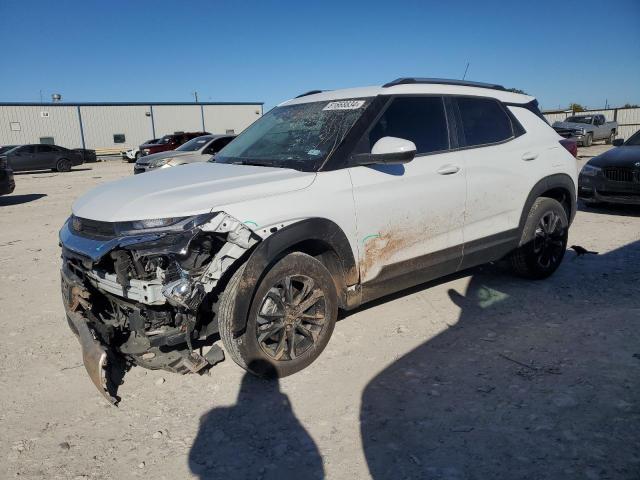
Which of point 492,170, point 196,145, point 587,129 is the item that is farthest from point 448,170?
point 587,129

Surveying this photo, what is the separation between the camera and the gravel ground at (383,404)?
248 cm

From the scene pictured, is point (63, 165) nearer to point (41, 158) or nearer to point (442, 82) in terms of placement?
point (41, 158)

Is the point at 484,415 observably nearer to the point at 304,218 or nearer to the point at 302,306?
the point at 302,306

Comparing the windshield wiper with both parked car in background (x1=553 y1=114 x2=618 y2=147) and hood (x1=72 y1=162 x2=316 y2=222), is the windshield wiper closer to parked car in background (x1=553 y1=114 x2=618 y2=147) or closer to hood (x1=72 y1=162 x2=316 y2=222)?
hood (x1=72 y1=162 x2=316 y2=222)

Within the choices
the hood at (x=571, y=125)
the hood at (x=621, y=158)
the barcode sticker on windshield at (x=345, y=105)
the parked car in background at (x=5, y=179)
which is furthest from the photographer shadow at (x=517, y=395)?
the hood at (x=571, y=125)

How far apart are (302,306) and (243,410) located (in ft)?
2.50

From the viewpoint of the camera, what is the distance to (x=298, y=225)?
314 cm

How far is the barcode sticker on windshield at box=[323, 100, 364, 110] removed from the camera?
381 cm

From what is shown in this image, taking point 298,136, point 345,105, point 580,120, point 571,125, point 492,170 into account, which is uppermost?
point 580,120

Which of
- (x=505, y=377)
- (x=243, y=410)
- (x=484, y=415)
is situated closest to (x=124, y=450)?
(x=243, y=410)

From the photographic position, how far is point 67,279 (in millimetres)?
3289

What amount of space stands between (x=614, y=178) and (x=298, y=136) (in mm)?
6702

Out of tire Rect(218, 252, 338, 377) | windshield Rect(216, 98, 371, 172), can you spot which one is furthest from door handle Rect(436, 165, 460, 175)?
tire Rect(218, 252, 338, 377)

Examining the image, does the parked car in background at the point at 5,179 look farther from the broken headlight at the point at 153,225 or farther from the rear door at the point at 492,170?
the rear door at the point at 492,170
